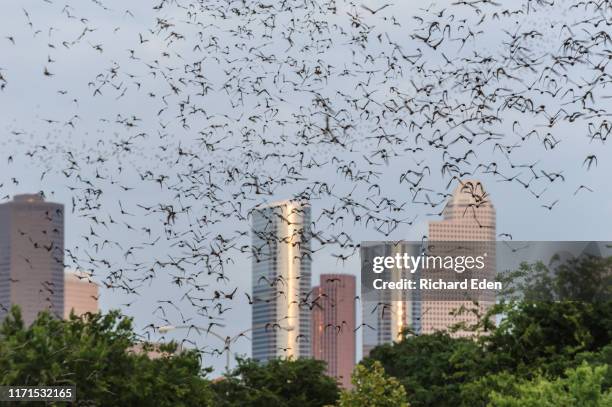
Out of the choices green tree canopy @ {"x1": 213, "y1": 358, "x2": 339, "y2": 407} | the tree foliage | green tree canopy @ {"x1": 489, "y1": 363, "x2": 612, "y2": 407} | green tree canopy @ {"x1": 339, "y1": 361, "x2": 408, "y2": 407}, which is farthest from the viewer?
green tree canopy @ {"x1": 213, "y1": 358, "x2": 339, "y2": 407}

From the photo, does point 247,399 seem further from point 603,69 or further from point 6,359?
point 603,69

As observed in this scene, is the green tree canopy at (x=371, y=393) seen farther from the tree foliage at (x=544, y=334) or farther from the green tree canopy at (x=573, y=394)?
the green tree canopy at (x=573, y=394)

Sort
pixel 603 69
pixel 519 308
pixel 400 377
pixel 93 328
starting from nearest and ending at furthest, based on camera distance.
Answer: pixel 603 69 → pixel 93 328 → pixel 519 308 → pixel 400 377

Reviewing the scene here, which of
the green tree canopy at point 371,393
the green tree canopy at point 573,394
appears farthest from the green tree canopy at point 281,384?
the green tree canopy at point 573,394

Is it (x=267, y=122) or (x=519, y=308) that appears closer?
A: (x=267, y=122)

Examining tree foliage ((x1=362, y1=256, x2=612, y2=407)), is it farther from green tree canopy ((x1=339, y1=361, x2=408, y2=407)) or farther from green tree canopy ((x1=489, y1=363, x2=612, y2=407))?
green tree canopy ((x1=489, y1=363, x2=612, y2=407))

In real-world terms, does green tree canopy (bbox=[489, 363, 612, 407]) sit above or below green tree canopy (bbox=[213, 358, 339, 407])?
below

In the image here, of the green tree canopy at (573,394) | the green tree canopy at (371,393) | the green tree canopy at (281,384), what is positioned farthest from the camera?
the green tree canopy at (281,384)

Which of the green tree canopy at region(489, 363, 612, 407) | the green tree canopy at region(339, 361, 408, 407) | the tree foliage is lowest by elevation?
the green tree canopy at region(489, 363, 612, 407)

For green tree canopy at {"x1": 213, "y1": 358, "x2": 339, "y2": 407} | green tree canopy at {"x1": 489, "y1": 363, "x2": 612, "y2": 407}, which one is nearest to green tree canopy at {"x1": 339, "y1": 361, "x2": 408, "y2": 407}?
green tree canopy at {"x1": 213, "y1": 358, "x2": 339, "y2": 407}

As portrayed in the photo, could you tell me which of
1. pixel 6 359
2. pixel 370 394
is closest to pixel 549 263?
pixel 370 394

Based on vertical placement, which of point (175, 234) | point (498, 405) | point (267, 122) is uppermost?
point (267, 122)
